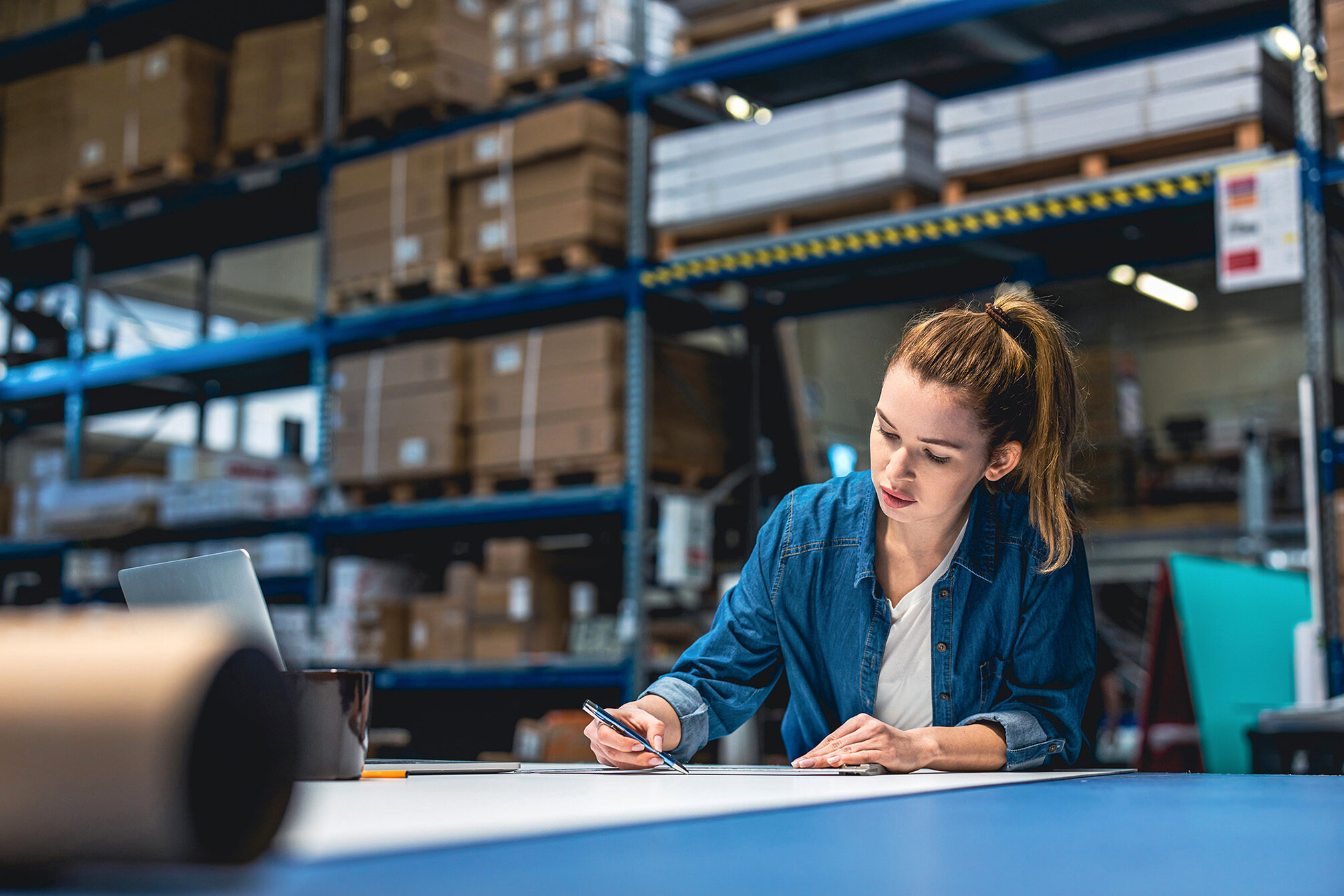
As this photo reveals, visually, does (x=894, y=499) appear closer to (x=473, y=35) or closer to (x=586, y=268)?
(x=586, y=268)

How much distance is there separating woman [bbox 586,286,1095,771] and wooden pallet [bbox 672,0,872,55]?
13.9ft

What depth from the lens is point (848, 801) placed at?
1327 mm

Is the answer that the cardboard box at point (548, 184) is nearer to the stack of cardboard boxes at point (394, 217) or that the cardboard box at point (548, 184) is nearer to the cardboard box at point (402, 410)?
the stack of cardboard boxes at point (394, 217)

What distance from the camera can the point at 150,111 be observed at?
8.41m

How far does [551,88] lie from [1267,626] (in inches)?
171

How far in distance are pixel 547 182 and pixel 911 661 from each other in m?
4.88

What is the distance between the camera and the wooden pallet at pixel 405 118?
748cm

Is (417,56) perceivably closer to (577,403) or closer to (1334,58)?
(577,403)

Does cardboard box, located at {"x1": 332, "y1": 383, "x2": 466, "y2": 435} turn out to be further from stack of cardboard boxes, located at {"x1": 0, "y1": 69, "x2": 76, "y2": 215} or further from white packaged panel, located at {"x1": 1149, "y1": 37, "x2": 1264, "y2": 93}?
white packaged panel, located at {"x1": 1149, "y1": 37, "x2": 1264, "y2": 93}

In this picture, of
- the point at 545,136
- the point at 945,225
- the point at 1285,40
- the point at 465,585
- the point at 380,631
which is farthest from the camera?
the point at 380,631

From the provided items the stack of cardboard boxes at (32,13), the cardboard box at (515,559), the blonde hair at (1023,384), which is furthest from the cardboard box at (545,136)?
the blonde hair at (1023,384)

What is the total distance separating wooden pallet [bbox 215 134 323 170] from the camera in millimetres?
7980

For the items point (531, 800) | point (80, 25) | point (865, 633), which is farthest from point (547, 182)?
point (531, 800)

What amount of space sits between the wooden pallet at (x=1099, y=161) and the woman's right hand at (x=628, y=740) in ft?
13.2
